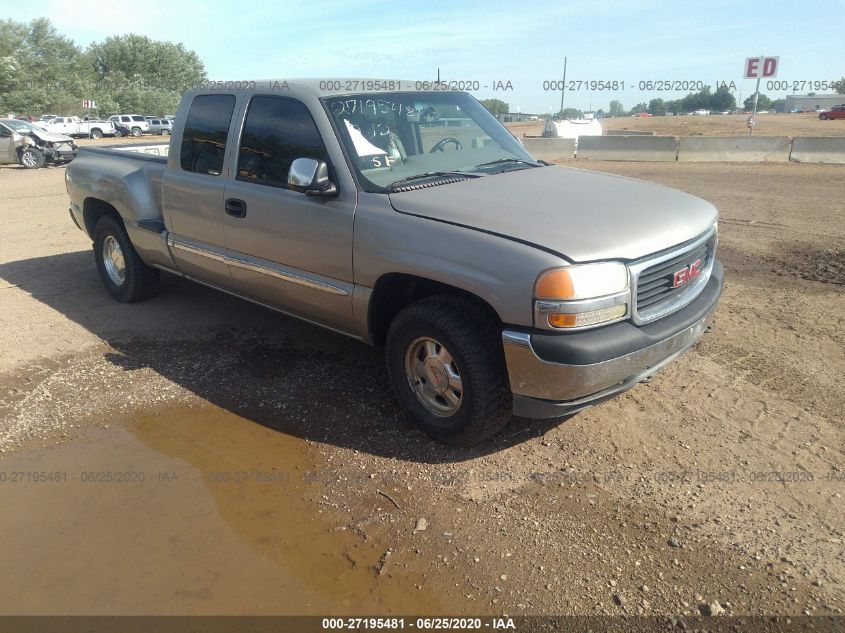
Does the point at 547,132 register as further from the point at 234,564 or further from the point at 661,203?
the point at 234,564

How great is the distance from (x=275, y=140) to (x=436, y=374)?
195cm

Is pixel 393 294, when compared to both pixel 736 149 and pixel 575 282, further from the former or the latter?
pixel 736 149

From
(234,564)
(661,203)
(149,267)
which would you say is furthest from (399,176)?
(149,267)

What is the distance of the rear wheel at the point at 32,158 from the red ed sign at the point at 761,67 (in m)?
23.2

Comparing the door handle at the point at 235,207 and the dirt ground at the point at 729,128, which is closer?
the door handle at the point at 235,207

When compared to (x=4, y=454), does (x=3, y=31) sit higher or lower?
higher

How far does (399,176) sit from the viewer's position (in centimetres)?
379

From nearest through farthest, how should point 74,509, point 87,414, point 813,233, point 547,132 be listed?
point 74,509 < point 87,414 < point 813,233 < point 547,132

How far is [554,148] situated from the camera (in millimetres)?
20000

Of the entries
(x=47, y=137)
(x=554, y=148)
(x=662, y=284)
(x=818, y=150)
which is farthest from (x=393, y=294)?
(x=47, y=137)

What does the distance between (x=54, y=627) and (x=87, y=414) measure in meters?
1.87

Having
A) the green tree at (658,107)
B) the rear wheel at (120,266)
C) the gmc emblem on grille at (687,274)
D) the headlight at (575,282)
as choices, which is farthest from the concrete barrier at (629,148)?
the green tree at (658,107)

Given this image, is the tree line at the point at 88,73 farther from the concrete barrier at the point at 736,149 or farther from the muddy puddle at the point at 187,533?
the muddy puddle at the point at 187,533

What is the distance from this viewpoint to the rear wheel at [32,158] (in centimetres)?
2106
